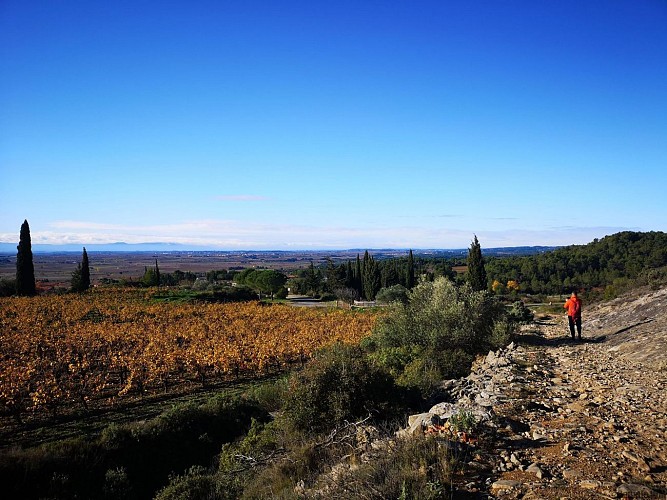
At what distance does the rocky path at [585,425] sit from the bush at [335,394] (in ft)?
7.93

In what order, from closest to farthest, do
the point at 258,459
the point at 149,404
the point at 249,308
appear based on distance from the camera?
the point at 258,459 < the point at 149,404 < the point at 249,308

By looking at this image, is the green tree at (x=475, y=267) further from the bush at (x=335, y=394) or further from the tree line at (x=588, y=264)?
the bush at (x=335, y=394)

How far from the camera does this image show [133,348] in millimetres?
21312

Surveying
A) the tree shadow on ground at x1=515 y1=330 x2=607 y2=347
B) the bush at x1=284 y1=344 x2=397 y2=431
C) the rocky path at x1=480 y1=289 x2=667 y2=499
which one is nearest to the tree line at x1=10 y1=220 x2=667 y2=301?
the tree shadow on ground at x1=515 y1=330 x2=607 y2=347

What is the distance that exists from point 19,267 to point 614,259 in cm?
6947

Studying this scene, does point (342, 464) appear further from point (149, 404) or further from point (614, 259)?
point (614, 259)

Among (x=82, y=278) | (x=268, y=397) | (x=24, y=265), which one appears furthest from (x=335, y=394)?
(x=82, y=278)

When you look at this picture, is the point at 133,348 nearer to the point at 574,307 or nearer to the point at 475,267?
the point at 574,307

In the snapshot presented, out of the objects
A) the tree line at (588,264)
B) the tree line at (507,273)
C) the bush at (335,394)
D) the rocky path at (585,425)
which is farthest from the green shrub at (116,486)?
the tree line at (588,264)

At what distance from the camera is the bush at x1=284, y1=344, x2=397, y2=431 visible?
27.6ft

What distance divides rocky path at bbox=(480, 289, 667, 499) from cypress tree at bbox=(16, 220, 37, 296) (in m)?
50.9

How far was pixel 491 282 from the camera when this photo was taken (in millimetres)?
59844

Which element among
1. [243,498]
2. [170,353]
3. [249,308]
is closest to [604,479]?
[243,498]

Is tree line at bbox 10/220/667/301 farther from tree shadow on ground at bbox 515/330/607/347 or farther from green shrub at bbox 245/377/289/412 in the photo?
green shrub at bbox 245/377/289/412
